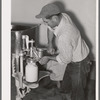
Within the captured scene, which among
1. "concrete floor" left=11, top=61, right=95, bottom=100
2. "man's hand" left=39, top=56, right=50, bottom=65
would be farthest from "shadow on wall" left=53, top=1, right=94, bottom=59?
"man's hand" left=39, top=56, right=50, bottom=65

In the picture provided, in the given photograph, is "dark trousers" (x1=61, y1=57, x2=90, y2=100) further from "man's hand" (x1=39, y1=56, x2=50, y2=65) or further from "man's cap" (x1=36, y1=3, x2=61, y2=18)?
"man's cap" (x1=36, y1=3, x2=61, y2=18)

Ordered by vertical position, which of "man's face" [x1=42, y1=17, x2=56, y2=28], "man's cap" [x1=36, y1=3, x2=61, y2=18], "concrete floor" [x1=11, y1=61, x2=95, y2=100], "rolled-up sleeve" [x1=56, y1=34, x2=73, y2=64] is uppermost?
"man's cap" [x1=36, y1=3, x2=61, y2=18]

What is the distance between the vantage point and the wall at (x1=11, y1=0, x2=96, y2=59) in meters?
1.22

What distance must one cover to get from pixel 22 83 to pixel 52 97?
0.56ft

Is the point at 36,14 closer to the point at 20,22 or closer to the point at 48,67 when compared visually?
the point at 20,22

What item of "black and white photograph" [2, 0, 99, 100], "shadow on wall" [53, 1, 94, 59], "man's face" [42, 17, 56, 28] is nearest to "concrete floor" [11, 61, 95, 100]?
"black and white photograph" [2, 0, 99, 100]

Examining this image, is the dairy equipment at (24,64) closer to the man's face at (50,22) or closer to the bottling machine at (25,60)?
the bottling machine at (25,60)

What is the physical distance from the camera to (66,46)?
1175mm

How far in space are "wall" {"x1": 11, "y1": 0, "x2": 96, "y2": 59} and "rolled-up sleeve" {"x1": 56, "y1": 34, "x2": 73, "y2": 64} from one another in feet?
0.30

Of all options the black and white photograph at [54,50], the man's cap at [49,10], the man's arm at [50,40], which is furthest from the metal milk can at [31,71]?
the man's cap at [49,10]

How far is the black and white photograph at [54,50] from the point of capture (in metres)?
1.18

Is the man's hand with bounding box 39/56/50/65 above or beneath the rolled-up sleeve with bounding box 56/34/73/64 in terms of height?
beneath

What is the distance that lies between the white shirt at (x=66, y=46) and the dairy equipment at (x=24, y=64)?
86 millimetres
